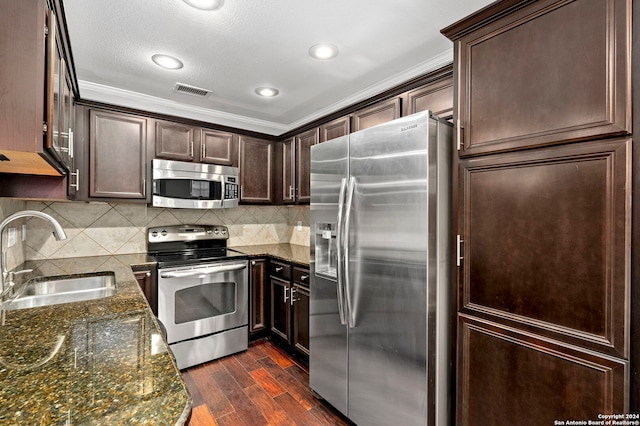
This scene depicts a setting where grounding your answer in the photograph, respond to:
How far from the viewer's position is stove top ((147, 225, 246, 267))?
9.91ft

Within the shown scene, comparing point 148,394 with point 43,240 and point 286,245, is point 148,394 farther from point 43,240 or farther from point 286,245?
point 286,245

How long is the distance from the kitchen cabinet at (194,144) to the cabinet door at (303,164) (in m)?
0.68

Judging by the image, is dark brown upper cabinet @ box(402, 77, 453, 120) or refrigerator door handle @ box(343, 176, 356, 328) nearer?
refrigerator door handle @ box(343, 176, 356, 328)

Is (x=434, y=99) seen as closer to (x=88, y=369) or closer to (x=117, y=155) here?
(x=88, y=369)

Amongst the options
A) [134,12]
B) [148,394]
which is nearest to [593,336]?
[148,394]

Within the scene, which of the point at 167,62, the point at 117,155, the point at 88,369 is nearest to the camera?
the point at 88,369

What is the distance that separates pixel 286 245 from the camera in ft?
13.1

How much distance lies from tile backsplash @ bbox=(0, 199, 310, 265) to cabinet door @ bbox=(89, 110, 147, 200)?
1.24 feet

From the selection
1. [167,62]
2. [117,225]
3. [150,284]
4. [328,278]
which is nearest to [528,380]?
[328,278]

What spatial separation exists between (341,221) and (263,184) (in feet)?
6.19

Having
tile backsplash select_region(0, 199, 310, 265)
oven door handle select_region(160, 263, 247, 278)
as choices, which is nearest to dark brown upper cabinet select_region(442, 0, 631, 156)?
oven door handle select_region(160, 263, 247, 278)

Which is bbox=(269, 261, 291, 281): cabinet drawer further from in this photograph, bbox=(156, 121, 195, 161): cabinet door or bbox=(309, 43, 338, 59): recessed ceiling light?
bbox=(309, 43, 338, 59): recessed ceiling light

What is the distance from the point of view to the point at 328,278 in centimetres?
212

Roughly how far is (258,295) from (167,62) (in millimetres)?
2202
